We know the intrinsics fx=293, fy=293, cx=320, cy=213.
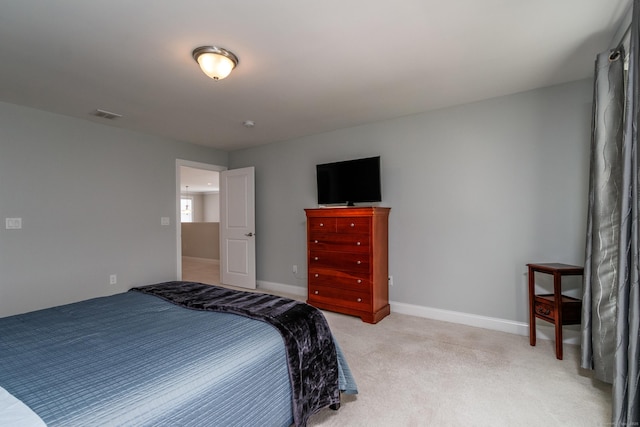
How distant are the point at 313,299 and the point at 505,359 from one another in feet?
6.88

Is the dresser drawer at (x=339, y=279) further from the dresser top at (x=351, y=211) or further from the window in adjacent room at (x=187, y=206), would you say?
the window in adjacent room at (x=187, y=206)

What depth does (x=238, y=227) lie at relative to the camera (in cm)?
496

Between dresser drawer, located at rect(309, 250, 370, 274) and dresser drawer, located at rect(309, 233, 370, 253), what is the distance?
51 millimetres

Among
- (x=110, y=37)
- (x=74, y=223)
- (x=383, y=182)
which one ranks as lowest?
(x=74, y=223)

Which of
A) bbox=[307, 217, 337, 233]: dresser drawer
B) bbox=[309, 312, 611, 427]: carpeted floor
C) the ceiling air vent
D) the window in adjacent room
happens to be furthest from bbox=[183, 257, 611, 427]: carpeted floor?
the window in adjacent room

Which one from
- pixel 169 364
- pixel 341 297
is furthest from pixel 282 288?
pixel 169 364

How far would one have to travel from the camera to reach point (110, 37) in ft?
6.48

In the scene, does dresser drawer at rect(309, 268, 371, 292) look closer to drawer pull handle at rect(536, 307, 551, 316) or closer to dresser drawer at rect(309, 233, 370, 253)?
dresser drawer at rect(309, 233, 370, 253)

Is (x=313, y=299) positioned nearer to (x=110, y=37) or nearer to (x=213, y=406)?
(x=213, y=406)

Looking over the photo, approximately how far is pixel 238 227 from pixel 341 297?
2.32 metres

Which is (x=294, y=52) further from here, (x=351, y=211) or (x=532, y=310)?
(x=532, y=310)

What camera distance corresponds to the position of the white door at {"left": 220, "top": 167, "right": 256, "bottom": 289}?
15.7 feet

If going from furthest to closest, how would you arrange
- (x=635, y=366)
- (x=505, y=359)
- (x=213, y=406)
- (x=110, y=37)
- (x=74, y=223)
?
(x=74, y=223), (x=505, y=359), (x=110, y=37), (x=635, y=366), (x=213, y=406)

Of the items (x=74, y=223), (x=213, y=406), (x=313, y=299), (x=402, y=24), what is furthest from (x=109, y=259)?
(x=402, y=24)
